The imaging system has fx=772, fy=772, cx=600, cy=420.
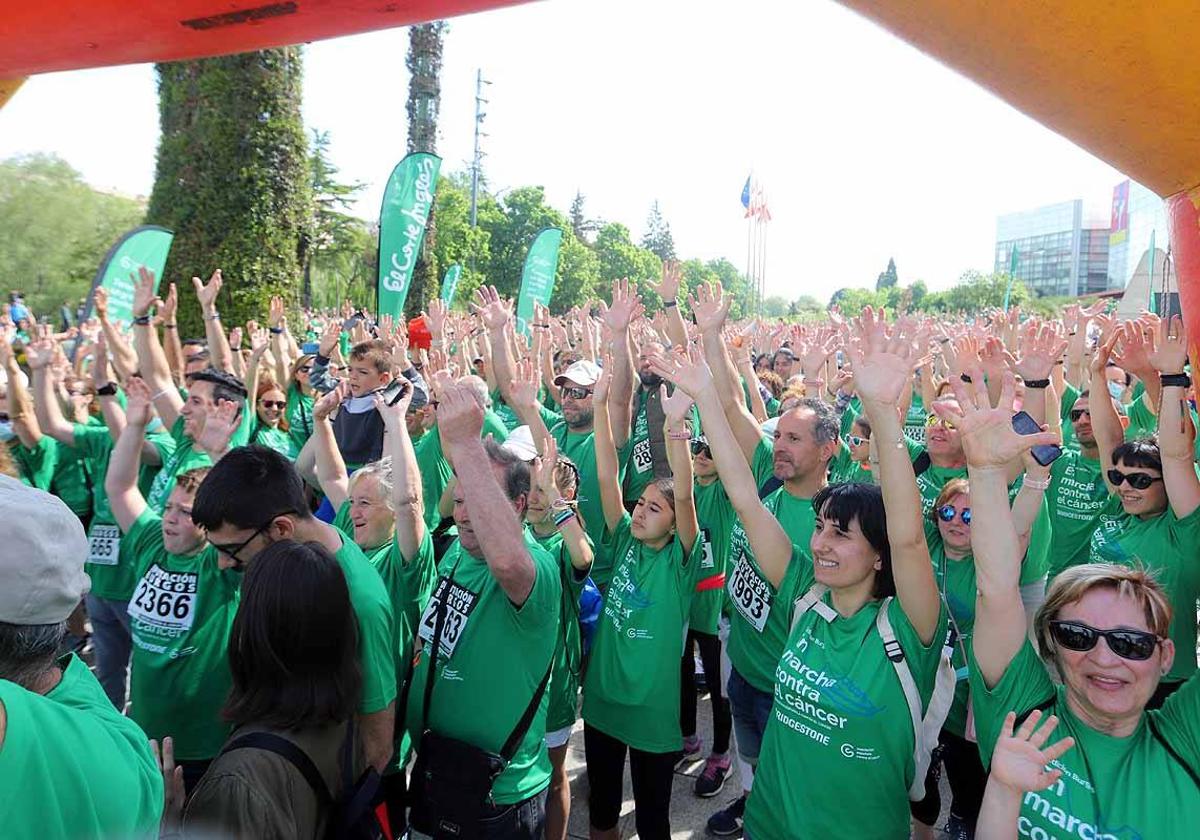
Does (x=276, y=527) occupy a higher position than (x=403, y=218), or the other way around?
(x=403, y=218)

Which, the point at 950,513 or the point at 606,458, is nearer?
the point at 950,513

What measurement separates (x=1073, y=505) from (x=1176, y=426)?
1639mm

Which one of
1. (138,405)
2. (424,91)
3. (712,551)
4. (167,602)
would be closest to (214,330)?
(138,405)

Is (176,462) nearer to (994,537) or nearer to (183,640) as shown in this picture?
(183,640)

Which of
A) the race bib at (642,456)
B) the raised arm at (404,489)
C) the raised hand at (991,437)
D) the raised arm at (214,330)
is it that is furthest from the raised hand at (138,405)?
the raised hand at (991,437)

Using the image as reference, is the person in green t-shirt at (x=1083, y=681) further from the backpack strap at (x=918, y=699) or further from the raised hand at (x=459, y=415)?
the raised hand at (x=459, y=415)

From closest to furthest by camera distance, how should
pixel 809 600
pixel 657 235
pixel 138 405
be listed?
pixel 809 600 → pixel 138 405 → pixel 657 235

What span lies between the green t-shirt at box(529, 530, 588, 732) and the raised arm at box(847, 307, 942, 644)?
119 cm

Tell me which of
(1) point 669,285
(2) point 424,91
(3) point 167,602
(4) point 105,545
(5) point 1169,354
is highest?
(2) point 424,91

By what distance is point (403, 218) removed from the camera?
368 inches

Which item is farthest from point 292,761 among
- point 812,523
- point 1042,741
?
point 812,523

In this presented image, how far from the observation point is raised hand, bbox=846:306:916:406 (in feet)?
7.11

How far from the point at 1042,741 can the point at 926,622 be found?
0.46 meters

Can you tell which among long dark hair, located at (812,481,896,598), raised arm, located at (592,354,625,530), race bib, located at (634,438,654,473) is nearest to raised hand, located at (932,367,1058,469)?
long dark hair, located at (812,481,896,598)
